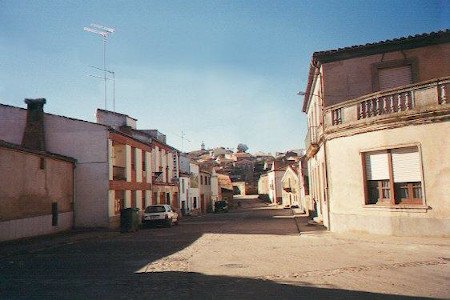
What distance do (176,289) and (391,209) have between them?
10.1 meters

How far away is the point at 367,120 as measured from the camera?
50.9ft

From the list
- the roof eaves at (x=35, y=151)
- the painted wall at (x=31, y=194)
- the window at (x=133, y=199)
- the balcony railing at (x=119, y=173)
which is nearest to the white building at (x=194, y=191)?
the window at (x=133, y=199)

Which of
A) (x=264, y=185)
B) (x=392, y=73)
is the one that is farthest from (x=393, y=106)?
(x=264, y=185)

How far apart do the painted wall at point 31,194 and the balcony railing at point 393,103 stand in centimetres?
1469

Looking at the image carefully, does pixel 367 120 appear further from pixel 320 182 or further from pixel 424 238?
pixel 320 182

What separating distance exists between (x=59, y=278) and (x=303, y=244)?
8661 millimetres

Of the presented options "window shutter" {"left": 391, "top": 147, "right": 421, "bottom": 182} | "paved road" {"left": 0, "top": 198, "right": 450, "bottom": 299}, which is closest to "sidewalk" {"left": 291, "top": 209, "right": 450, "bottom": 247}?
"paved road" {"left": 0, "top": 198, "right": 450, "bottom": 299}

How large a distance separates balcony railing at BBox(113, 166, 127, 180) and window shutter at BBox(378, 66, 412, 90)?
17.3 metres

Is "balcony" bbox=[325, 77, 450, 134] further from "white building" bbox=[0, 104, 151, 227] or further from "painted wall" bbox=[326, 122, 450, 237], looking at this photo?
"white building" bbox=[0, 104, 151, 227]

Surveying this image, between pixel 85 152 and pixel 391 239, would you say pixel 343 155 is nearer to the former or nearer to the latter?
pixel 391 239

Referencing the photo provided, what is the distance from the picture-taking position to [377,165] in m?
15.5

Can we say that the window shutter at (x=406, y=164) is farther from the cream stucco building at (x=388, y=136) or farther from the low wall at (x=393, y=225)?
the low wall at (x=393, y=225)

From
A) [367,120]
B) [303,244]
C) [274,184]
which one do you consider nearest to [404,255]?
[303,244]

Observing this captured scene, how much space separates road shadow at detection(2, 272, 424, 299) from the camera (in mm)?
7184
